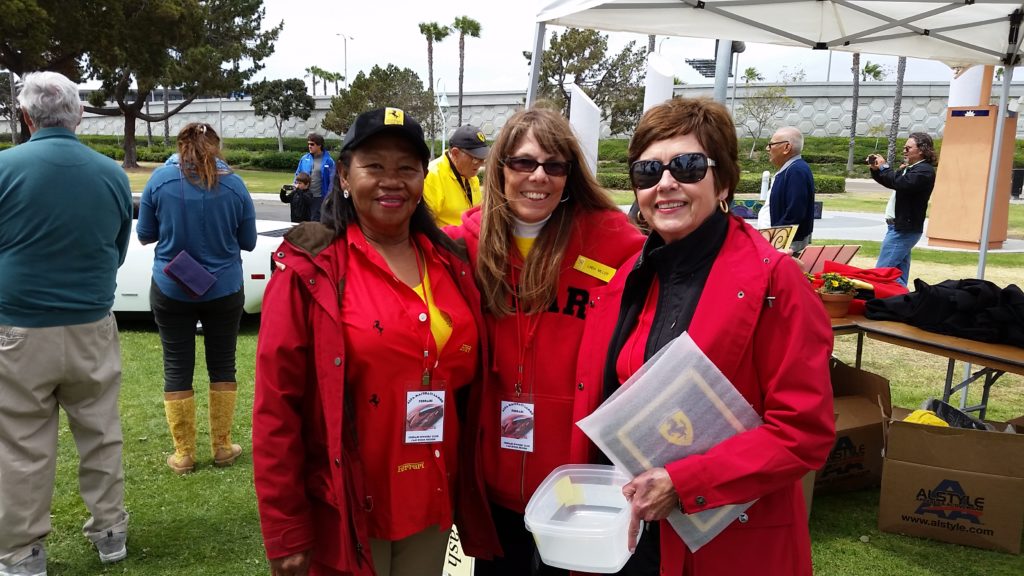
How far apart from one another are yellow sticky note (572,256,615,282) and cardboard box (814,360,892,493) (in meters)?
2.47

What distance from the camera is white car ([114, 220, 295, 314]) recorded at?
691 centimetres

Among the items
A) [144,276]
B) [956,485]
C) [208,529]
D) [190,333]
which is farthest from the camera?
[144,276]

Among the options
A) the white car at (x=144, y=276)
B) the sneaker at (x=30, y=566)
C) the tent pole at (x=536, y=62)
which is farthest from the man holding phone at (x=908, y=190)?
the sneaker at (x=30, y=566)

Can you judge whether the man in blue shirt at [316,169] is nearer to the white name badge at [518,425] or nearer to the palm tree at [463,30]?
the white name badge at [518,425]

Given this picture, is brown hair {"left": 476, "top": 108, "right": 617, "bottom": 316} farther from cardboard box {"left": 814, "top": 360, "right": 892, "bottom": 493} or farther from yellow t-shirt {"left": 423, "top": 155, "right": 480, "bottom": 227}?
yellow t-shirt {"left": 423, "top": 155, "right": 480, "bottom": 227}

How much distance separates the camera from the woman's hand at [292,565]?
5.88 feet

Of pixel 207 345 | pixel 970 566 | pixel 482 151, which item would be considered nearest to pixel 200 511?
pixel 207 345

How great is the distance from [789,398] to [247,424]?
14.2 ft

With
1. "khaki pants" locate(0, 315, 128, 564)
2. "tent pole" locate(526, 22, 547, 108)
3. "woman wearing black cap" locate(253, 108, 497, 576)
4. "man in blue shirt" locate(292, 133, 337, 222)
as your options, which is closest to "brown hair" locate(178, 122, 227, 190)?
"khaki pants" locate(0, 315, 128, 564)

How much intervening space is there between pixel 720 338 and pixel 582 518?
0.65 m

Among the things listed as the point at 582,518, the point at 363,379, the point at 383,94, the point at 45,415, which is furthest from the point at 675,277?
the point at 383,94

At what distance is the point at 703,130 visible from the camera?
1712 mm

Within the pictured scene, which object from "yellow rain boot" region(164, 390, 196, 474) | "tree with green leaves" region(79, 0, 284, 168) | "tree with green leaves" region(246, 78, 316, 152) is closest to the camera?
"yellow rain boot" region(164, 390, 196, 474)

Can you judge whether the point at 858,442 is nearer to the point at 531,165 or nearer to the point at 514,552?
the point at 514,552
